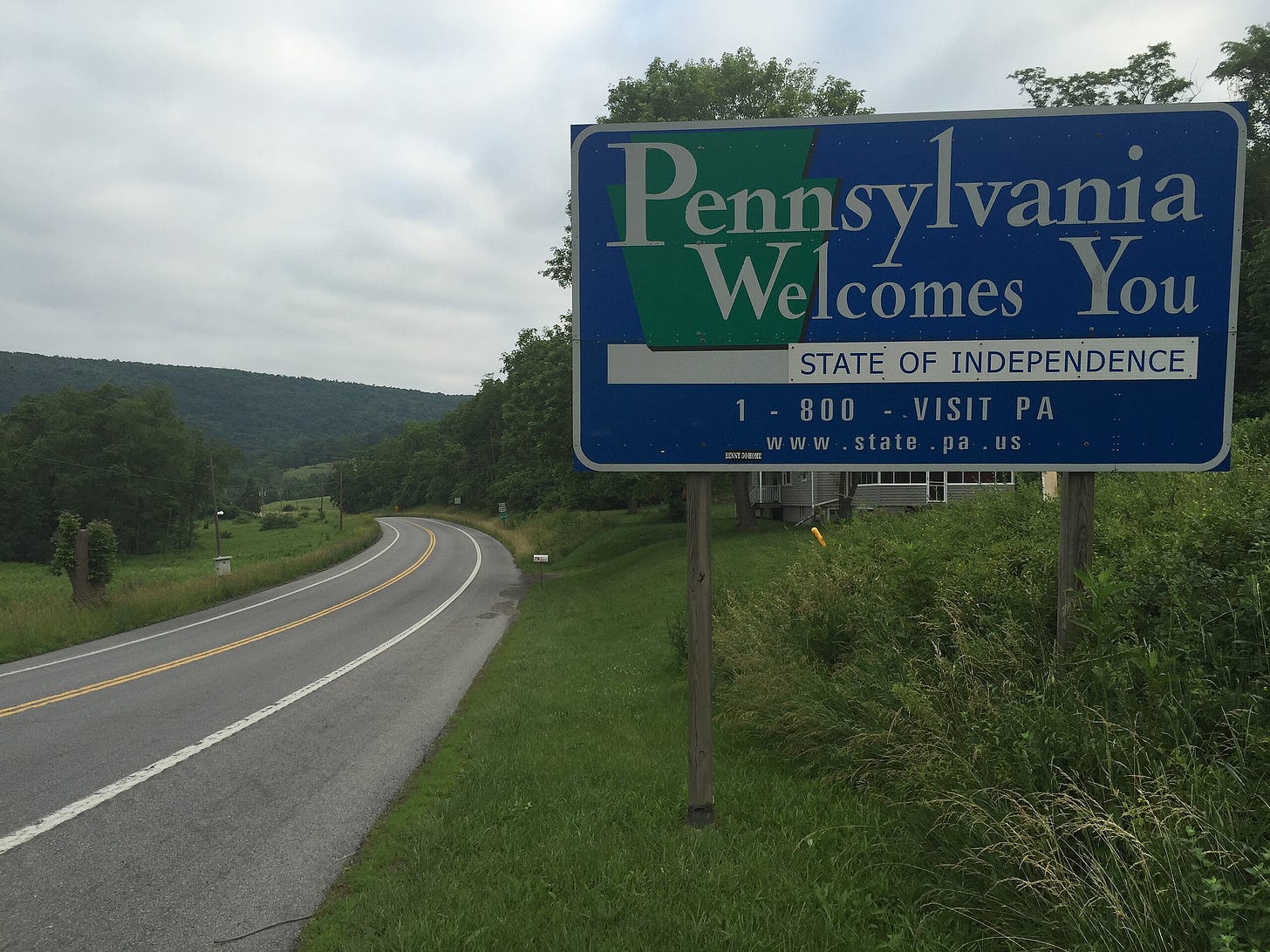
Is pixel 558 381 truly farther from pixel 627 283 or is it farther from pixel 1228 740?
pixel 1228 740

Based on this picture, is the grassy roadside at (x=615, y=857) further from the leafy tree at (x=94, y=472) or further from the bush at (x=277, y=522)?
the bush at (x=277, y=522)

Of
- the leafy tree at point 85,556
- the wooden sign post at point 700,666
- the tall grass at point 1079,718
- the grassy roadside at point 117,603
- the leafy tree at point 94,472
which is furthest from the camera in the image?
the leafy tree at point 94,472

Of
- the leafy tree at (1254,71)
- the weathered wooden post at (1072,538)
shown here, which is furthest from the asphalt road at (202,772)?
the leafy tree at (1254,71)

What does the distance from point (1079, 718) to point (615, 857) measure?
2.77 meters

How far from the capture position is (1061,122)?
424 centimetres

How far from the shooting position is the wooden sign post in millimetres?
4473

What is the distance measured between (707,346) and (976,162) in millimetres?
2032

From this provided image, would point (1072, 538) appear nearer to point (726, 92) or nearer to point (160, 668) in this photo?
point (160, 668)

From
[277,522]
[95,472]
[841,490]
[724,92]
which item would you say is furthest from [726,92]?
[277,522]

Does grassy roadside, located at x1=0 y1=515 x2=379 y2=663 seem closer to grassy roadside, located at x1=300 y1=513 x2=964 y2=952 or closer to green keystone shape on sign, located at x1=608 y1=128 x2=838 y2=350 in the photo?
grassy roadside, located at x1=300 y1=513 x2=964 y2=952

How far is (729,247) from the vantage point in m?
4.43

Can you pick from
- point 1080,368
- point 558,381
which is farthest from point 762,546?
point 1080,368

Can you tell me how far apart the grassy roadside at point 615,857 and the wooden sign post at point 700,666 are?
219mm

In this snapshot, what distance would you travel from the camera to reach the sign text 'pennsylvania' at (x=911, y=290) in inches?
163
